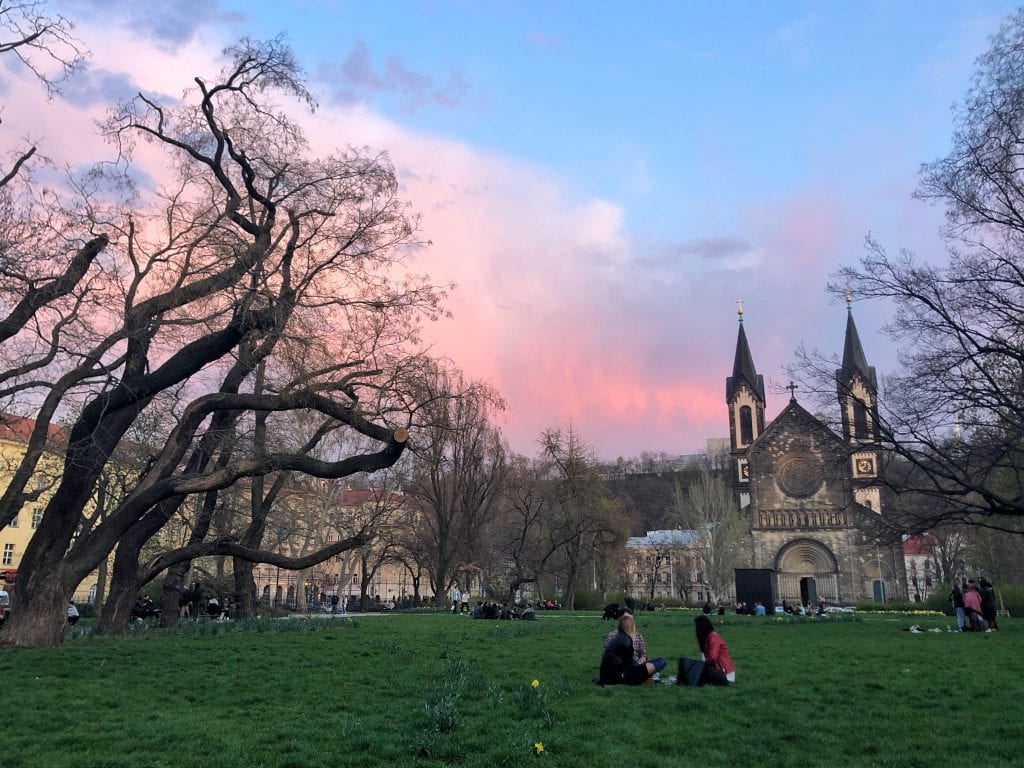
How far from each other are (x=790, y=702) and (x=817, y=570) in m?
56.5

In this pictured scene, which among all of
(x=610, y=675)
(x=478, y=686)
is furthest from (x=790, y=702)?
(x=478, y=686)

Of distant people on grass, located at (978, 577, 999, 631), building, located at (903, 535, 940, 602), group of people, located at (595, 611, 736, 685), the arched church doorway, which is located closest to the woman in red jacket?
group of people, located at (595, 611, 736, 685)

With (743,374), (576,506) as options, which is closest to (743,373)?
(743,374)

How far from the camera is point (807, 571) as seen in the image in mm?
60344

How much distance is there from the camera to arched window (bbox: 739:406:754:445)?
235 ft

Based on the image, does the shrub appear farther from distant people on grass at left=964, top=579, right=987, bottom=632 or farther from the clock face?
distant people on grass at left=964, top=579, right=987, bottom=632

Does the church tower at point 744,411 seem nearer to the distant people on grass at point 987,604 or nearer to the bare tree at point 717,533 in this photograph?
the bare tree at point 717,533

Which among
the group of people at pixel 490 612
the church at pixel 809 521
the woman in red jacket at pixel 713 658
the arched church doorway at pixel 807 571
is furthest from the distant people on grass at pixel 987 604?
the arched church doorway at pixel 807 571

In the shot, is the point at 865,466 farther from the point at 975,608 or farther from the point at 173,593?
the point at 173,593

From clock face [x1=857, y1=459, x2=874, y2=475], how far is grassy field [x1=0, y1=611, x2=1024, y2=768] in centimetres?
4973

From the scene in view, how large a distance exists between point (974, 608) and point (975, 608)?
0.18ft

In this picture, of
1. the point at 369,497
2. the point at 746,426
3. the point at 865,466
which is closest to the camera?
the point at 369,497

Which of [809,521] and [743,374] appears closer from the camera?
[809,521]

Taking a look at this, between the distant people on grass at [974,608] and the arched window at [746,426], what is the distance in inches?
2023
